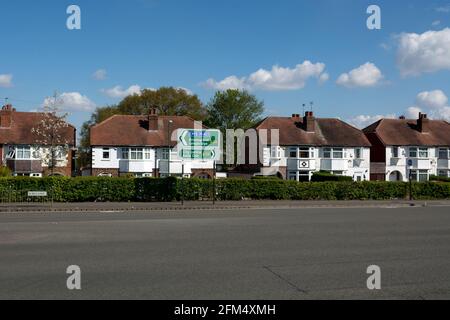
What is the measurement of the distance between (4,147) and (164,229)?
134 feet

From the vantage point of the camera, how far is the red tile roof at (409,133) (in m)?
58.5

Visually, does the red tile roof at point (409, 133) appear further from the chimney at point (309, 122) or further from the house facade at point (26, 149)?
the house facade at point (26, 149)

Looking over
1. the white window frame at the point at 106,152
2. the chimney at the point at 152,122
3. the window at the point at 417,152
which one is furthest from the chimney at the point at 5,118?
the window at the point at 417,152

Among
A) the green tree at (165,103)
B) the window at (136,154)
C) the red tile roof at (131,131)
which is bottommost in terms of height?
the window at (136,154)

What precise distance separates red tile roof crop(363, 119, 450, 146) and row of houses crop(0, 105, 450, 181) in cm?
11

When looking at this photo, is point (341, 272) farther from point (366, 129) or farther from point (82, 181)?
point (366, 129)

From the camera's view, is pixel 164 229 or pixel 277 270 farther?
pixel 164 229

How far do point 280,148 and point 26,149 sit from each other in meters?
26.0

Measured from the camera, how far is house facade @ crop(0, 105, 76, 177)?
50.9 m

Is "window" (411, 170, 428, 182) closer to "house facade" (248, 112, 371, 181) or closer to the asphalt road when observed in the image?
"house facade" (248, 112, 371, 181)

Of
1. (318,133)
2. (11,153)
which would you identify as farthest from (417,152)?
(11,153)

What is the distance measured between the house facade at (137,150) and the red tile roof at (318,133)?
28.9 ft

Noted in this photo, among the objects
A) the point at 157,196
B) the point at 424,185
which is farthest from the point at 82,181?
the point at 424,185

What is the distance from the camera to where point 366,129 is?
65.3 m
